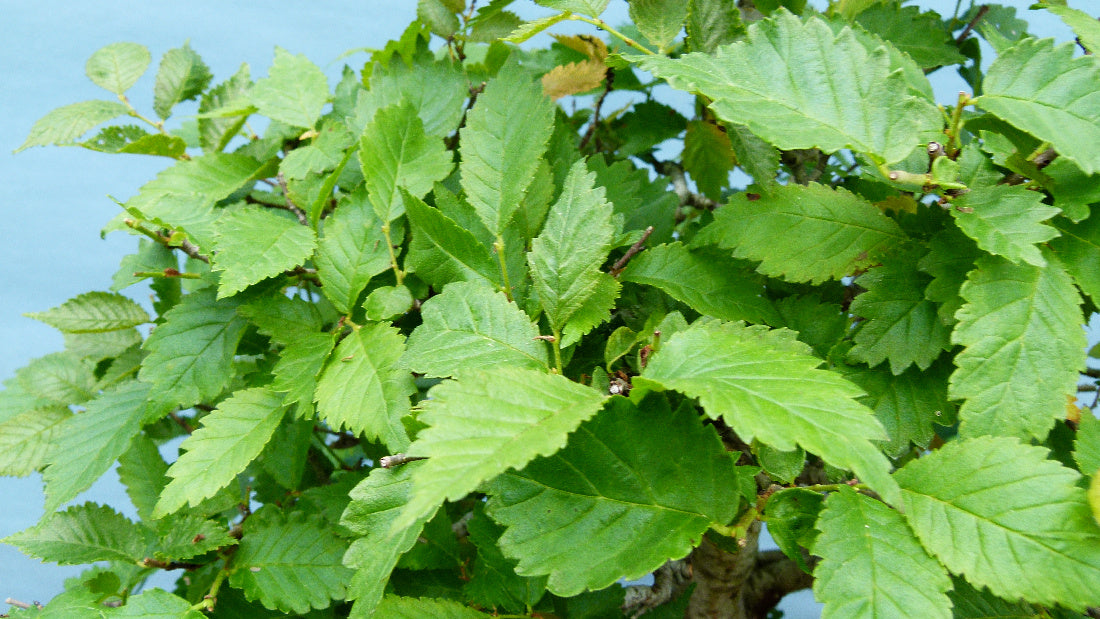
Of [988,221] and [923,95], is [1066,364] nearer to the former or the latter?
[988,221]

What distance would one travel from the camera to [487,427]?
40 centimetres

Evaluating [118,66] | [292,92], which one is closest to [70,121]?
[118,66]

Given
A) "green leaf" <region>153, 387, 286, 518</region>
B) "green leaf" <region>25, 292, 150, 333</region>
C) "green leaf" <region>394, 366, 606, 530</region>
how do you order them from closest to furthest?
"green leaf" <region>394, 366, 606, 530</region> < "green leaf" <region>153, 387, 286, 518</region> < "green leaf" <region>25, 292, 150, 333</region>

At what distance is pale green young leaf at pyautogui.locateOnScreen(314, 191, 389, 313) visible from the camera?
2.03ft

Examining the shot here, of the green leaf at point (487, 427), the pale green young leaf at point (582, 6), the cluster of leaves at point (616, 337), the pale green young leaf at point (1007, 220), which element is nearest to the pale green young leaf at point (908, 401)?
the cluster of leaves at point (616, 337)

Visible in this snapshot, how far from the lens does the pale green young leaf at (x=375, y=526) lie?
1.61ft

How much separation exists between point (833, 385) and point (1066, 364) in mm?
163

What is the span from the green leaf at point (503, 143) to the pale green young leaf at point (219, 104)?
0.37m

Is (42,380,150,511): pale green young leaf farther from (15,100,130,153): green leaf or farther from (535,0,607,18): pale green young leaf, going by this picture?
(535,0,607,18): pale green young leaf

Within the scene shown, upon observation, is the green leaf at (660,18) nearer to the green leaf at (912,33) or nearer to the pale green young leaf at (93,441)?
the green leaf at (912,33)

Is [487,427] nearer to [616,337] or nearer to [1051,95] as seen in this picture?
[616,337]

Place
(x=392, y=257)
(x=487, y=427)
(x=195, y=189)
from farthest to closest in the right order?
1. (x=195, y=189)
2. (x=392, y=257)
3. (x=487, y=427)

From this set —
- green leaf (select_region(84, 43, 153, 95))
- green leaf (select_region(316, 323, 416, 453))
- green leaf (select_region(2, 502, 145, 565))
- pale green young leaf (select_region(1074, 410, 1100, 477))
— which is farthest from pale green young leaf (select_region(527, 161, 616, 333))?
green leaf (select_region(84, 43, 153, 95))

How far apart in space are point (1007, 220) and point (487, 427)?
34cm
